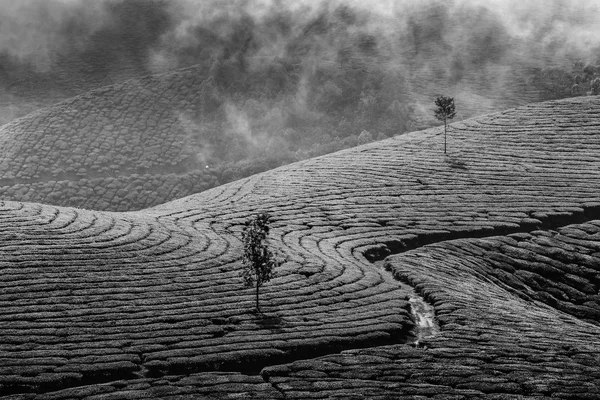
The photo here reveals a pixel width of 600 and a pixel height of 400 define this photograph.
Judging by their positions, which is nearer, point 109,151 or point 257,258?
point 257,258

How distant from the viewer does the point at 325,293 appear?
12984 millimetres

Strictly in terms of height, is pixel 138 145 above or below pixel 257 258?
above

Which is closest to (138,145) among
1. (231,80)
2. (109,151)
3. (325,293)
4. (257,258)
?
(109,151)

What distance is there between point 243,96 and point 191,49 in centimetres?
671

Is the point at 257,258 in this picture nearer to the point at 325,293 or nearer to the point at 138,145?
the point at 325,293

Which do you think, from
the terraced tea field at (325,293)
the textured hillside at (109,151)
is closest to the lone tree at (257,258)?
the terraced tea field at (325,293)

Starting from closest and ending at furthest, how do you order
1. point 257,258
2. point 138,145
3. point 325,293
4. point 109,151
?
point 257,258 → point 325,293 → point 109,151 → point 138,145

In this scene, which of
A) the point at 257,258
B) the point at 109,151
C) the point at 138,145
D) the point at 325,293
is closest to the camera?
the point at 257,258

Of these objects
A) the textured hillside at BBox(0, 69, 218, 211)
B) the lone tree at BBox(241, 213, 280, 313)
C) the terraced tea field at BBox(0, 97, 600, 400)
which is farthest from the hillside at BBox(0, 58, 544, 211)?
the lone tree at BBox(241, 213, 280, 313)

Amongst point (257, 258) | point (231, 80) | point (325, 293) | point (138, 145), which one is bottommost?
point (325, 293)

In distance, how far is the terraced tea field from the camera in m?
10.0

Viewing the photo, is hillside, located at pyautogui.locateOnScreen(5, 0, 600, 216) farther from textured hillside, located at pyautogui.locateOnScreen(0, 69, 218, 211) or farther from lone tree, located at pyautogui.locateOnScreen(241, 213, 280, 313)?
lone tree, located at pyautogui.locateOnScreen(241, 213, 280, 313)

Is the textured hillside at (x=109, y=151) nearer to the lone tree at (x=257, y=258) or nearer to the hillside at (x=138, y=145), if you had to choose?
the hillside at (x=138, y=145)

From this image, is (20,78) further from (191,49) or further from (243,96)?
(243,96)
